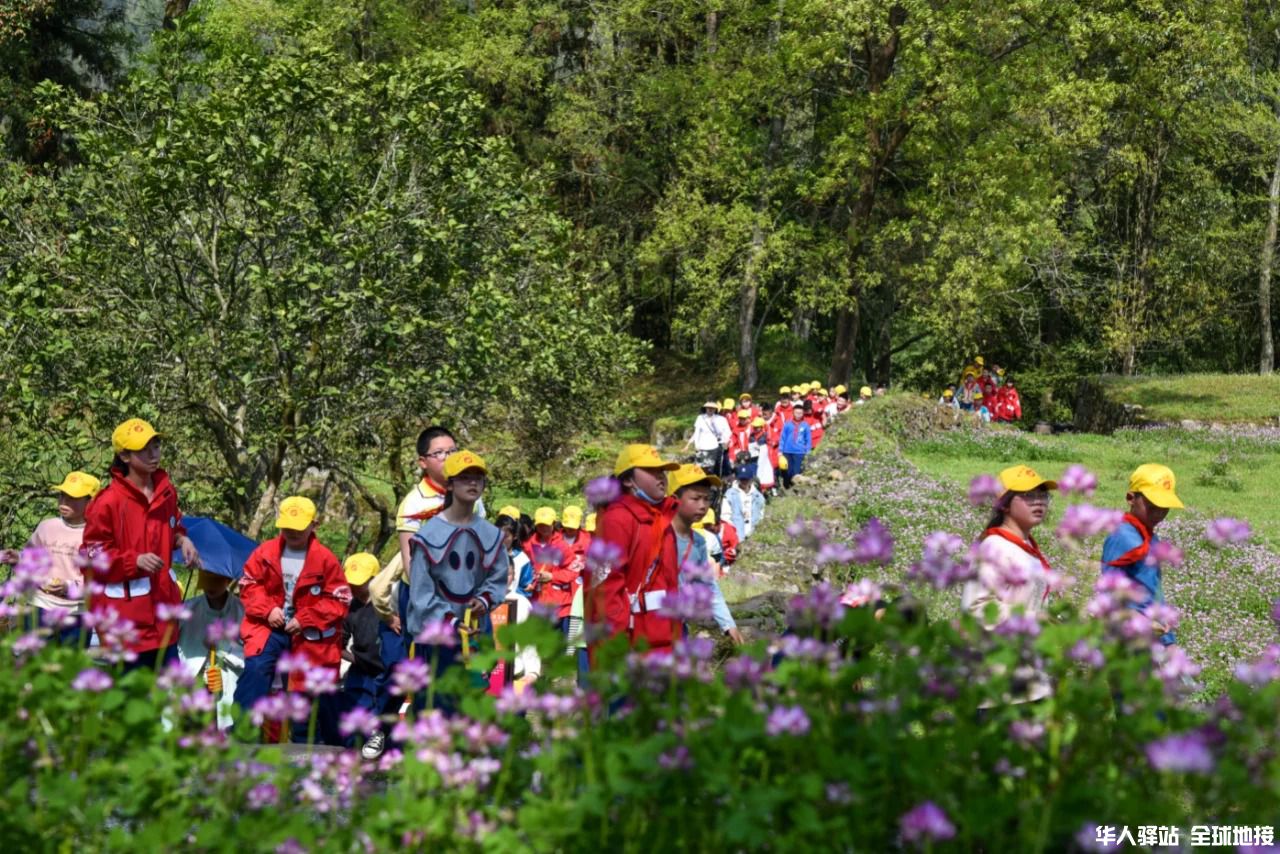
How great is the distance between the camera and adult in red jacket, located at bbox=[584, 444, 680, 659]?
643cm

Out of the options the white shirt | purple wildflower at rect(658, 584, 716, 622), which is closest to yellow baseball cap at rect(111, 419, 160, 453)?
the white shirt

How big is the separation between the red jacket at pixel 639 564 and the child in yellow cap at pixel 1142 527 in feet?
6.92

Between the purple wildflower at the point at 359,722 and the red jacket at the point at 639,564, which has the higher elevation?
the purple wildflower at the point at 359,722

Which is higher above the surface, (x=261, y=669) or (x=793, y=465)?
(x=261, y=669)

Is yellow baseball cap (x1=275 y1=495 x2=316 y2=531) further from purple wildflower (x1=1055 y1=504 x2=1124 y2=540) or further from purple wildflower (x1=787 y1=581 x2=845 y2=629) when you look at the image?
purple wildflower (x1=1055 y1=504 x2=1124 y2=540)

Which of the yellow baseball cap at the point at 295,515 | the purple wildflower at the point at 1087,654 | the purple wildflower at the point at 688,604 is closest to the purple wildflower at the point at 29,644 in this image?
the purple wildflower at the point at 688,604

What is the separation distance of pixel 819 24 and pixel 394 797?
108 feet

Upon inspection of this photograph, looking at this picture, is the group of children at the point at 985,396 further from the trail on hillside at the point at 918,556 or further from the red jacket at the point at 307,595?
the red jacket at the point at 307,595

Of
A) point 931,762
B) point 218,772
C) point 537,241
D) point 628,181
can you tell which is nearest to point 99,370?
point 537,241

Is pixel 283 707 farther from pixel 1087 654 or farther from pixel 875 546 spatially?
pixel 1087 654

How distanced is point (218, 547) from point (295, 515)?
0.90 m

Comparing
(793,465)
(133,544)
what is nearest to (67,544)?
(133,544)

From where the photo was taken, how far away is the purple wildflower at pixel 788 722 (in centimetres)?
342

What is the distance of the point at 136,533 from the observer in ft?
25.2
